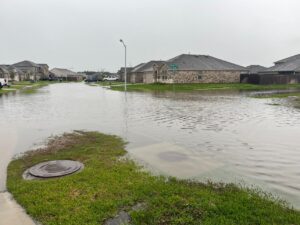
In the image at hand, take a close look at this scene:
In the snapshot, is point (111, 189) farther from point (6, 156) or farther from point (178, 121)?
point (178, 121)

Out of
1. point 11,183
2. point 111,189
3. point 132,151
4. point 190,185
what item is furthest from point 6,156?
point 190,185

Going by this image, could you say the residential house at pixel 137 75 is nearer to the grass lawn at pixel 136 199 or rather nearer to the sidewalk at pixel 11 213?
the grass lawn at pixel 136 199

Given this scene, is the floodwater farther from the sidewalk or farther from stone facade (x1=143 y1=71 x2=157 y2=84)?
stone facade (x1=143 y1=71 x2=157 y2=84)

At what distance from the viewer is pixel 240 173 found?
279 inches

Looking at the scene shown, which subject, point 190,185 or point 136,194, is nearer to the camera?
point 136,194

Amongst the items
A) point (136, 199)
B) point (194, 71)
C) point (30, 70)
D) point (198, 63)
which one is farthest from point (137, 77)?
point (136, 199)

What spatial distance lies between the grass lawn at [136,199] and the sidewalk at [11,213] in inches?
4.3

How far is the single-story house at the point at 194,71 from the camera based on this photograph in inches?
2323

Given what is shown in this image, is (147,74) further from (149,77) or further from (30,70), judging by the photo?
(30,70)

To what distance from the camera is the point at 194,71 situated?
60.2 metres

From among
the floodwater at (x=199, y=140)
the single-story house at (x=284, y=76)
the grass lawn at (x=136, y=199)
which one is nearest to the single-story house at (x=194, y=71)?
the single-story house at (x=284, y=76)

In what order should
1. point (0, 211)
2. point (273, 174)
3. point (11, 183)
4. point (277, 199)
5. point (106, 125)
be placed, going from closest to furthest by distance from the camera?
point (0, 211) → point (277, 199) → point (11, 183) → point (273, 174) → point (106, 125)

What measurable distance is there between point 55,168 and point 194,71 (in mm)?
55228

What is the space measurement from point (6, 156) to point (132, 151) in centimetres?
389
